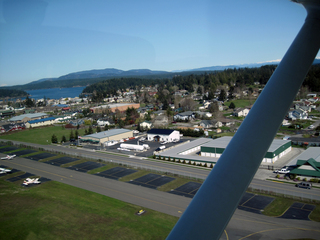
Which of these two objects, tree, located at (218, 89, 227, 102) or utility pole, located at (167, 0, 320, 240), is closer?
utility pole, located at (167, 0, 320, 240)

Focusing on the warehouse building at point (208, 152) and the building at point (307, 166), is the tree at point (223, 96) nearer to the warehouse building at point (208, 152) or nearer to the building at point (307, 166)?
the warehouse building at point (208, 152)

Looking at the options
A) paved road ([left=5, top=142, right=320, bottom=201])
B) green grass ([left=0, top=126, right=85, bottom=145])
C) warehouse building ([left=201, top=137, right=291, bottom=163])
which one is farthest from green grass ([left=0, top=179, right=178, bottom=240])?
green grass ([left=0, top=126, right=85, bottom=145])

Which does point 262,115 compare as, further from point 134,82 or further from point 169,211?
point 134,82

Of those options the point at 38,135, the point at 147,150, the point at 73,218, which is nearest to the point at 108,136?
the point at 147,150

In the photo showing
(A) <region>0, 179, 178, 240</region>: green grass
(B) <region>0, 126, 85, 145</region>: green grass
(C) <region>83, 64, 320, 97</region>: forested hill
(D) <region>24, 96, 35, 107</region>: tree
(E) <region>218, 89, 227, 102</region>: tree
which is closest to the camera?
(A) <region>0, 179, 178, 240</region>: green grass

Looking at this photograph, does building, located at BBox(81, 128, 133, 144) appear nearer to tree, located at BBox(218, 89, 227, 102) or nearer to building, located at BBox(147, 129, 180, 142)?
building, located at BBox(147, 129, 180, 142)

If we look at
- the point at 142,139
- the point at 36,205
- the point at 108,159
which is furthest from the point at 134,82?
the point at 36,205
